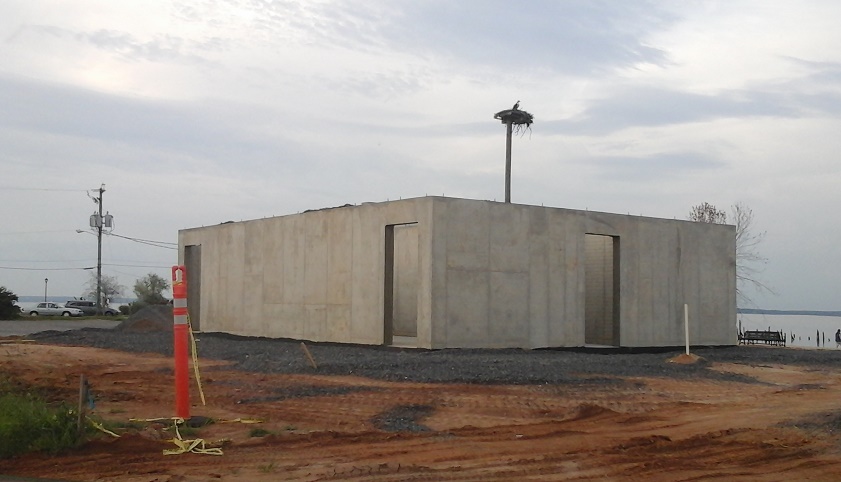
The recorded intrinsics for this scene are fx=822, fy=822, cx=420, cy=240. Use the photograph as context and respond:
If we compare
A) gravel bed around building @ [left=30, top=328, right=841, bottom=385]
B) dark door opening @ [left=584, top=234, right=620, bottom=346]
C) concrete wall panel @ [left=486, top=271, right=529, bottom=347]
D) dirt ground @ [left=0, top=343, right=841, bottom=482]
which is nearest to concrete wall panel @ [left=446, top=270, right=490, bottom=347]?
concrete wall panel @ [left=486, top=271, right=529, bottom=347]

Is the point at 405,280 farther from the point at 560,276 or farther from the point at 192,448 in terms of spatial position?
the point at 192,448

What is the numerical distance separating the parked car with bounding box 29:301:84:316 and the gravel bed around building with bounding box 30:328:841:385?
32.5 m

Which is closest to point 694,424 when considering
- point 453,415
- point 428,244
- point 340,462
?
point 453,415

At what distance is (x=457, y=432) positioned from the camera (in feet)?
27.3

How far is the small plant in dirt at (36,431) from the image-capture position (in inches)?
274

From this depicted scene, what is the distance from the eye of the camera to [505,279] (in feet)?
67.9

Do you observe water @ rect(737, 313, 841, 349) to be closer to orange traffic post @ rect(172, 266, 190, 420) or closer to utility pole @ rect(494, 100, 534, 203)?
utility pole @ rect(494, 100, 534, 203)

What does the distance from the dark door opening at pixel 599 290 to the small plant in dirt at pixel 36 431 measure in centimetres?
1926

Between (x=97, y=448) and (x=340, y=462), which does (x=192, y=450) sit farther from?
(x=340, y=462)

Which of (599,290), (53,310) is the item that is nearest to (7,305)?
(53,310)

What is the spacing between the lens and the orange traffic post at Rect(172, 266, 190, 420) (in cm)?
805

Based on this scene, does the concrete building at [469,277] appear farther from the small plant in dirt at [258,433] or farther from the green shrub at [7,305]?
the green shrub at [7,305]

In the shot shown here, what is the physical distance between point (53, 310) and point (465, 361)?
4781cm

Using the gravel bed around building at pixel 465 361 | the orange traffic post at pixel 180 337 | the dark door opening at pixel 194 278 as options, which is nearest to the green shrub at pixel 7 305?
the dark door opening at pixel 194 278
